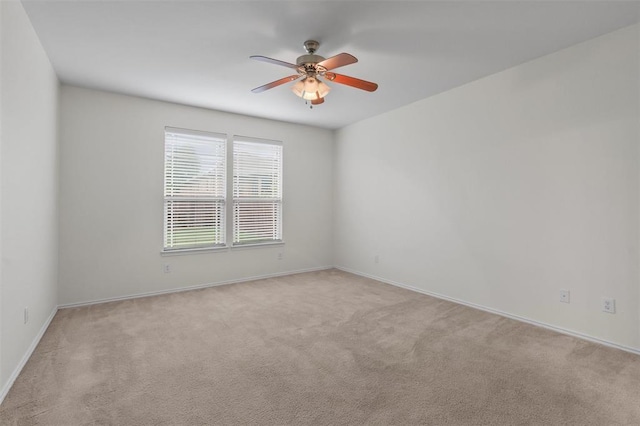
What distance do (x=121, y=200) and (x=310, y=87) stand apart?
2868 millimetres

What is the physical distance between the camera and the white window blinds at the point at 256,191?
16.1ft

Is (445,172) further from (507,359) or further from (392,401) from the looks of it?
(392,401)

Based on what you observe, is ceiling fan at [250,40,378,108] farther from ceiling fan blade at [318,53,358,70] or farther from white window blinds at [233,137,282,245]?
white window blinds at [233,137,282,245]

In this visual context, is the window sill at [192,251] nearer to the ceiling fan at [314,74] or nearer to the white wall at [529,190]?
the white wall at [529,190]

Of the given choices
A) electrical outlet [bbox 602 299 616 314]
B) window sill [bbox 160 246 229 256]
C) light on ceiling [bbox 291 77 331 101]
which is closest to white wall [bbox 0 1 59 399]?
window sill [bbox 160 246 229 256]

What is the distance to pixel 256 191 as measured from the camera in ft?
16.7

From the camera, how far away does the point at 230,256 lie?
4.80m

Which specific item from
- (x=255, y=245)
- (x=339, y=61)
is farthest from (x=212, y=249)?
(x=339, y=61)

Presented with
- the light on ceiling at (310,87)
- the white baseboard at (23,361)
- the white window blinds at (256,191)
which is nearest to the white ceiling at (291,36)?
the light on ceiling at (310,87)

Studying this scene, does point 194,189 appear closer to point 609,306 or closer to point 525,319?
point 525,319

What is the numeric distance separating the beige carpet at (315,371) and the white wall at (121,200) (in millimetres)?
537

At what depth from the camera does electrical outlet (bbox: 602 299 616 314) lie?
263 centimetres

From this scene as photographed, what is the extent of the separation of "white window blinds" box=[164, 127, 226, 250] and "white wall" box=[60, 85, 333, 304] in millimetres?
114

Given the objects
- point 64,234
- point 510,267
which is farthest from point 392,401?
point 64,234
